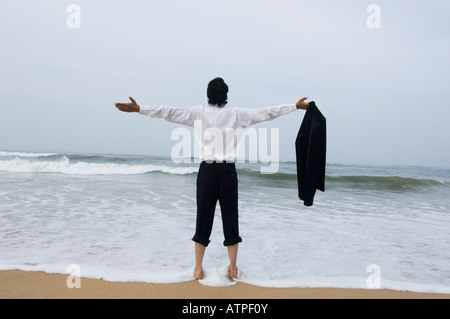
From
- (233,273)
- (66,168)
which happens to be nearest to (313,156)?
(233,273)

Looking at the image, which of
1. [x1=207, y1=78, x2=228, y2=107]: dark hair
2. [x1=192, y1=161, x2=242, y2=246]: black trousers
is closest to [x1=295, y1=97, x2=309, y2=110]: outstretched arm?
[x1=207, y1=78, x2=228, y2=107]: dark hair

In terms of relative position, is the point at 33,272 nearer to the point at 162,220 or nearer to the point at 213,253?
the point at 213,253

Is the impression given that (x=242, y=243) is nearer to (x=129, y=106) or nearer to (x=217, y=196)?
(x=217, y=196)

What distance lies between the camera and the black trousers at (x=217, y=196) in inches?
123

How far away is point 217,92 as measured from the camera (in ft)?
10.3

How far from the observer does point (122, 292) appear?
2.90m

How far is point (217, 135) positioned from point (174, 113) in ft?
1.44

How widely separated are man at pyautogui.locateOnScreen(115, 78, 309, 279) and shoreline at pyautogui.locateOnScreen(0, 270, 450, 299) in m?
0.34

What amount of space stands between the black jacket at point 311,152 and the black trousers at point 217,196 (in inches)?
27.8

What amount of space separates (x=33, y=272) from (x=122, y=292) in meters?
1.04

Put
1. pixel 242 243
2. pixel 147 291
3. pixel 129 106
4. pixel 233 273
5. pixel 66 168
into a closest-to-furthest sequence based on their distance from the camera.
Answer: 1. pixel 147 291
2. pixel 129 106
3. pixel 233 273
4. pixel 242 243
5. pixel 66 168

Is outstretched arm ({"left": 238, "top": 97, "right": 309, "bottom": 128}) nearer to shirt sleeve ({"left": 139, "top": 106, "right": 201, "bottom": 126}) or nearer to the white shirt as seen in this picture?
the white shirt

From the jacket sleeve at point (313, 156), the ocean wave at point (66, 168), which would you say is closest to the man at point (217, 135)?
the jacket sleeve at point (313, 156)
